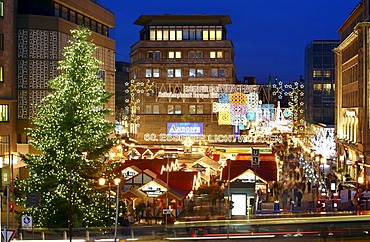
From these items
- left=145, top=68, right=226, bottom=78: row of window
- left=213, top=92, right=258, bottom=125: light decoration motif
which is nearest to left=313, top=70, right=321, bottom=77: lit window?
left=145, top=68, right=226, bottom=78: row of window

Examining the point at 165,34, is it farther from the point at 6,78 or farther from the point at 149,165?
the point at 149,165

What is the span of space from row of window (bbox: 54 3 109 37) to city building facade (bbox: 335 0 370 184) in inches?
949

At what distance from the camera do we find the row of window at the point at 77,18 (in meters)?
53.9

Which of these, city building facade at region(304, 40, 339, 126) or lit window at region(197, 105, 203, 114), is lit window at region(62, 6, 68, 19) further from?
city building facade at region(304, 40, 339, 126)

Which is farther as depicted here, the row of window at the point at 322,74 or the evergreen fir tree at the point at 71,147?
the row of window at the point at 322,74

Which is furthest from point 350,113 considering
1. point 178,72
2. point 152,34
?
point 152,34

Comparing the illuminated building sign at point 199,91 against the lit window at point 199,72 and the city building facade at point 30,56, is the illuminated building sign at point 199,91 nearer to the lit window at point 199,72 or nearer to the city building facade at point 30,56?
the lit window at point 199,72

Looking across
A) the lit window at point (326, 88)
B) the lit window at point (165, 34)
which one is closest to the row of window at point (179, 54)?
the lit window at point (165, 34)

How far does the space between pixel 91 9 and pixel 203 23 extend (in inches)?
1268

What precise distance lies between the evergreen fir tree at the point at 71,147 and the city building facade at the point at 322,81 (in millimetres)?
101768

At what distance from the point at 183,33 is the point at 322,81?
4636cm

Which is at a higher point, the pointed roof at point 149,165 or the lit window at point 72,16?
the lit window at point 72,16

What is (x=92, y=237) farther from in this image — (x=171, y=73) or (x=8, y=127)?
(x=171, y=73)

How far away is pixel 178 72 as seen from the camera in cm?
9000
